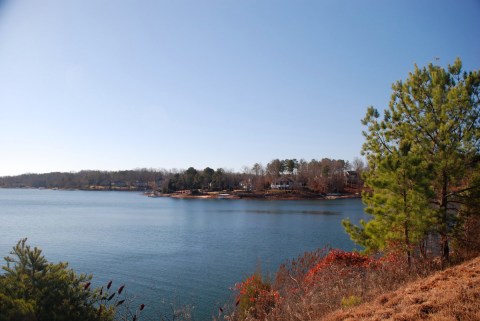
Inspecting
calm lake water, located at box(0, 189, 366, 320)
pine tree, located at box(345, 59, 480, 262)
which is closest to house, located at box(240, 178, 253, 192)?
calm lake water, located at box(0, 189, 366, 320)

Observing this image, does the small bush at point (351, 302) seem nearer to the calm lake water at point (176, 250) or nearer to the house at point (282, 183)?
the calm lake water at point (176, 250)

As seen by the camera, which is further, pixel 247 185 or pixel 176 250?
pixel 247 185

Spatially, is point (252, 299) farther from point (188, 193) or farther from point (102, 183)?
point (102, 183)

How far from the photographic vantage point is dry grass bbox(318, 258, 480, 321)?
6.11m

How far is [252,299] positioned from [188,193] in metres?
110

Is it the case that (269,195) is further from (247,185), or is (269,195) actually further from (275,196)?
(247,185)

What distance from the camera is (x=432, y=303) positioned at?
6680mm

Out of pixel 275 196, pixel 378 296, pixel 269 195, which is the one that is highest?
pixel 378 296

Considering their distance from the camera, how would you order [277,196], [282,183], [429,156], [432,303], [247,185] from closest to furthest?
[432,303] → [429,156] → [277,196] → [282,183] → [247,185]

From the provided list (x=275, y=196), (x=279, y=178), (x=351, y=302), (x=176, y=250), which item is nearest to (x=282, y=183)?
(x=279, y=178)

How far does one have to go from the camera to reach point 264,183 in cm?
11788

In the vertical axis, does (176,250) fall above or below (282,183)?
below

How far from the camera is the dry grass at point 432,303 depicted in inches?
241

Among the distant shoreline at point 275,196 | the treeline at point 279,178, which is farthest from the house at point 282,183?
the distant shoreline at point 275,196
